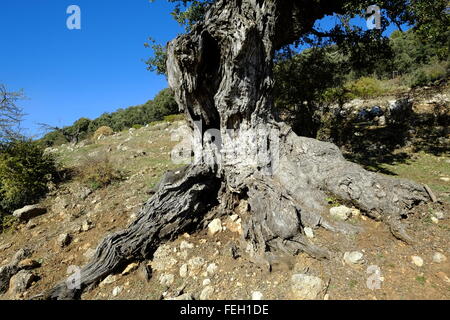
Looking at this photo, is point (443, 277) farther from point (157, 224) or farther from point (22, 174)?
point (22, 174)

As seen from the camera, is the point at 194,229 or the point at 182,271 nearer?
the point at 182,271

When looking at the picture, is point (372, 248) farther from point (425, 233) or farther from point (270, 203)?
point (270, 203)

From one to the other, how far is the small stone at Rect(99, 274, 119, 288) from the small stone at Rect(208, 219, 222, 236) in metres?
1.68

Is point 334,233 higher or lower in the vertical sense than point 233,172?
lower

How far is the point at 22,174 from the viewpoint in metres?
Result: 6.90

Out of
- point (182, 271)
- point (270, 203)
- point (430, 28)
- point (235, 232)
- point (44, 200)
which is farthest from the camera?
point (44, 200)

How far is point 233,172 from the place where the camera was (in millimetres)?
4199

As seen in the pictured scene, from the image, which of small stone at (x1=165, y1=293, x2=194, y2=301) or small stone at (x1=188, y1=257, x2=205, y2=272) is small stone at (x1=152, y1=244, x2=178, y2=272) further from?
small stone at (x1=165, y1=293, x2=194, y2=301)

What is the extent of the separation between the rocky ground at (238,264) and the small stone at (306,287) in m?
0.01

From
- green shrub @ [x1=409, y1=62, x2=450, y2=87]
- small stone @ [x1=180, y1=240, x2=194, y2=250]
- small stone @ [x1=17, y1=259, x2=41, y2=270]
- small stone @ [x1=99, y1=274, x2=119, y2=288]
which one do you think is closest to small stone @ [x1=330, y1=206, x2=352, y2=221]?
small stone @ [x1=180, y1=240, x2=194, y2=250]

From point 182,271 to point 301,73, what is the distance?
23.9 feet

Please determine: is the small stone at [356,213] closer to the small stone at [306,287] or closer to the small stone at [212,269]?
the small stone at [306,287]

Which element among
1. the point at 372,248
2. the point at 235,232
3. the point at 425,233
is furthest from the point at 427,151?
the point at 235,232

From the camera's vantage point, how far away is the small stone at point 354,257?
2827 millimetres
